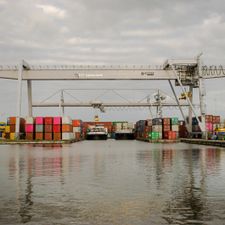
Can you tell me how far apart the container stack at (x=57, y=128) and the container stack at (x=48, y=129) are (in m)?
0.52

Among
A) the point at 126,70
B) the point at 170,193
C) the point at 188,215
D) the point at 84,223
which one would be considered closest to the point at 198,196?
the point at 170,193

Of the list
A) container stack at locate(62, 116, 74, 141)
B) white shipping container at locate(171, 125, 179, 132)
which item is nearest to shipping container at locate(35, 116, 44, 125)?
container stack at locate(62, 116, 74, 141)

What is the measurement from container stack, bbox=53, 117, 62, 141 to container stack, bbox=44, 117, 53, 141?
516 mm

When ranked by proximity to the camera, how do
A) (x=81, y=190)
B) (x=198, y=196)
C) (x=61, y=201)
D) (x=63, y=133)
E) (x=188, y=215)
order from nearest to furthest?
(x=188, y=215)
(x=61, y=201)
(x=198, y=196)
(x=81, y=190)
(x=63, y=133)

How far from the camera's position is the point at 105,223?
9.39m

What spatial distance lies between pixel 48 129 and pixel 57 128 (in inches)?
58.0

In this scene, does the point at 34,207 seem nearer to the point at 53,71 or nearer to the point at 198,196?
the point at 198,196

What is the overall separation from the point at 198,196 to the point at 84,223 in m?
4.84

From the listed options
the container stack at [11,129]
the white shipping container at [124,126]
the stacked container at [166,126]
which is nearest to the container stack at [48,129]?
the container stack at [11,129]

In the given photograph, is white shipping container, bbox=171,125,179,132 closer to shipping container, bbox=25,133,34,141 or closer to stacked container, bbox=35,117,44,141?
stacked container, bbox=35,117,44,141

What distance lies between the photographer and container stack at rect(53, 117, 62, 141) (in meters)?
68.1

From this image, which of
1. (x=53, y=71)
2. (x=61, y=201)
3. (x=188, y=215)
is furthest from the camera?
(x=53, y=71)

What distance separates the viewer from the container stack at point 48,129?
67875 mm

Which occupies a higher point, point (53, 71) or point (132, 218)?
point (53, 71)
